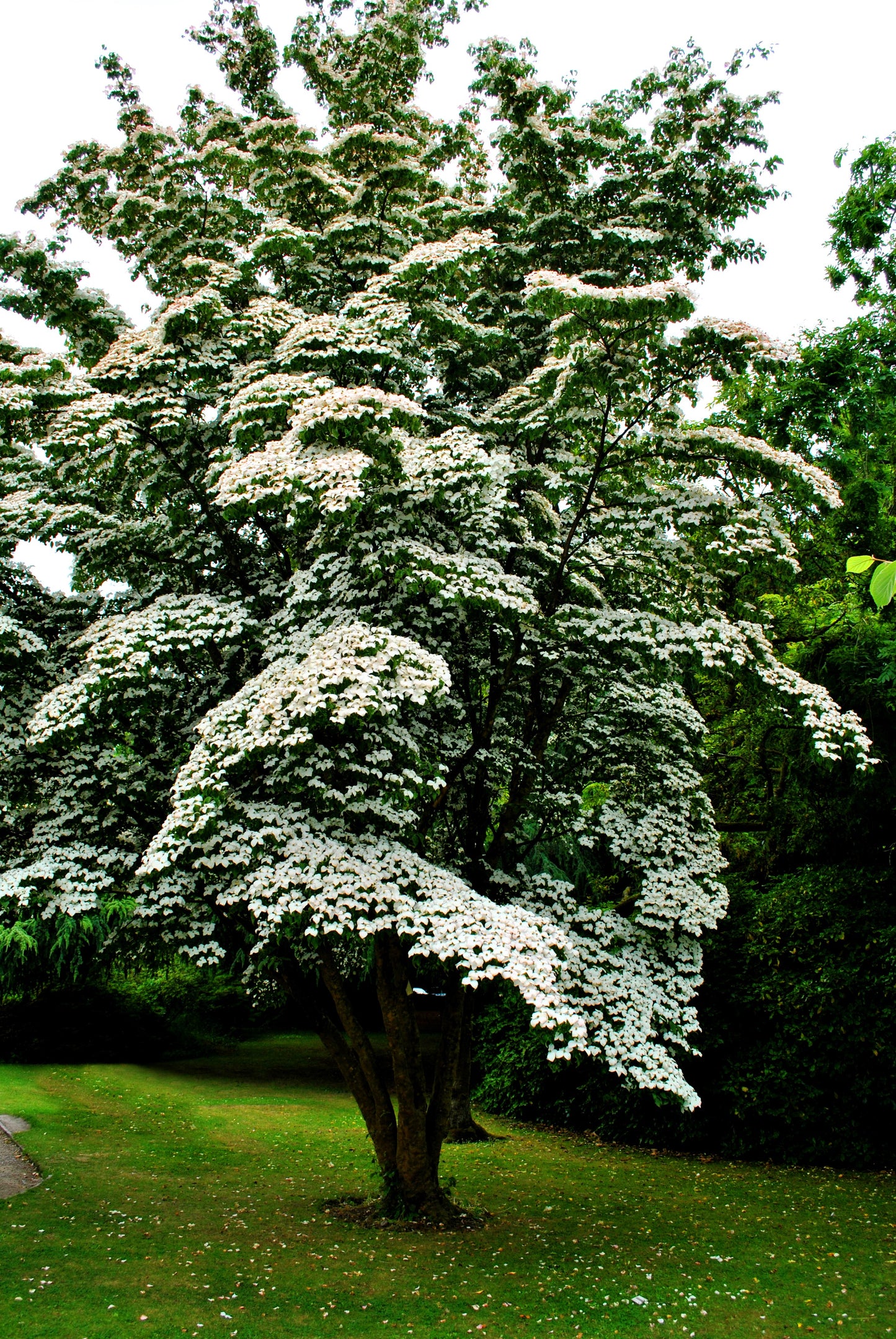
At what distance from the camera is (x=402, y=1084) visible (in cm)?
787

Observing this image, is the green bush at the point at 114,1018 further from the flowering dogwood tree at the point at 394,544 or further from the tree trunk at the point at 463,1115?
the flowering dogwood tree at the point at 394,544

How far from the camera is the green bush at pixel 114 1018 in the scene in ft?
56.1

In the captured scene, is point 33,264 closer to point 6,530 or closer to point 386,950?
point 6,530

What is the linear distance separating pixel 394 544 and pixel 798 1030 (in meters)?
7.97

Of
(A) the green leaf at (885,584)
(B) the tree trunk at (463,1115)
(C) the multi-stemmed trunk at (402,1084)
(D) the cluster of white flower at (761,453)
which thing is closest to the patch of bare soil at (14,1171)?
(C) the multi-stemmed trunk at (402,1084)

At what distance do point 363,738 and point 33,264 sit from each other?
19.7ft

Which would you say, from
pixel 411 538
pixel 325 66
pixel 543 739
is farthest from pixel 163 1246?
pixel 325 66

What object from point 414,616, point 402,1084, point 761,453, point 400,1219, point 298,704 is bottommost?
point 400,1219

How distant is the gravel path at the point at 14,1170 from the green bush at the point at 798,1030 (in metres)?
7.04

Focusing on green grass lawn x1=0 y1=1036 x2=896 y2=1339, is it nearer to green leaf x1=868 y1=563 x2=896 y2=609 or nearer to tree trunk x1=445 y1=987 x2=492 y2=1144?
tree trunk x1=445 y1=987 x2=492 y2=1144

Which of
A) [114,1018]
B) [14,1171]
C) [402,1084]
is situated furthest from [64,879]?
[114,1018]

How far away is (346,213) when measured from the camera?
31.4 ft

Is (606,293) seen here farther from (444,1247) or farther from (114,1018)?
(114,1018)

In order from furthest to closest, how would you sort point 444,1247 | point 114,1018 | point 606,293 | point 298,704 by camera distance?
point 114,1018, point 444,1247, point 606,293, point 298,704
